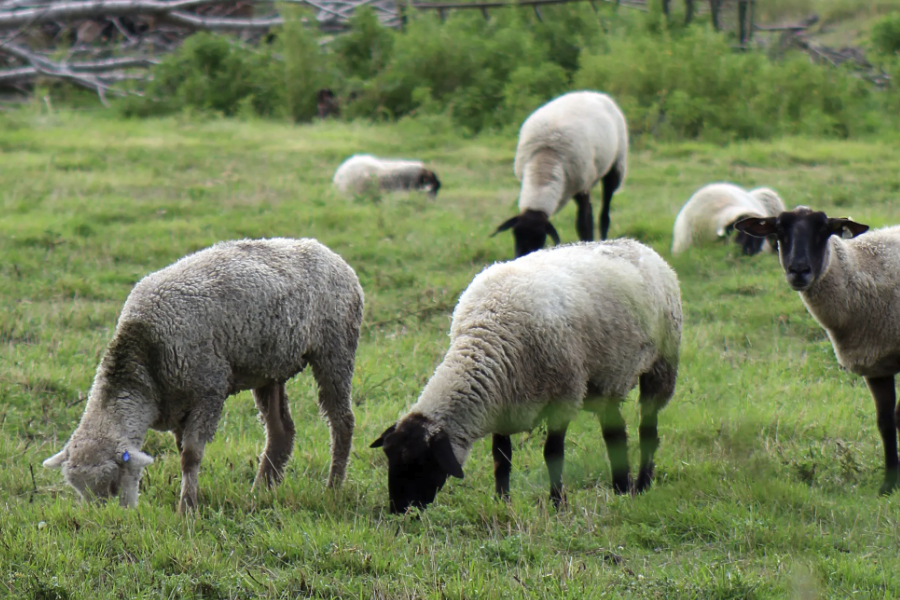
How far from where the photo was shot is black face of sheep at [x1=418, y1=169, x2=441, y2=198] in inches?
519

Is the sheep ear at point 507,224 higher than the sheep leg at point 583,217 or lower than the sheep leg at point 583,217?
higher

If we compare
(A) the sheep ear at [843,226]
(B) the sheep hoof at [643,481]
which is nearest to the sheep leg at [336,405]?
(B) the sheep hoof at [643,481]

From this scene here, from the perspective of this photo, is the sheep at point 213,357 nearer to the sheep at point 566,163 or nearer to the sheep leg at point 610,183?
the sheep at point 566,163

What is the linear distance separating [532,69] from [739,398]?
13.8m

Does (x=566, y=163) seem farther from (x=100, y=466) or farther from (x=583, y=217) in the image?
(x=100, y=466)

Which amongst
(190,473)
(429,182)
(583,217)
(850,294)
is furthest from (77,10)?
(850,294)

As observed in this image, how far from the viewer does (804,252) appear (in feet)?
16.9

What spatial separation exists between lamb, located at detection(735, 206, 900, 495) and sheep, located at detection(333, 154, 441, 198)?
7943mm

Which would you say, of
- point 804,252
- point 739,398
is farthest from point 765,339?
point 804,252

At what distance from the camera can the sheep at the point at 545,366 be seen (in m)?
4.58

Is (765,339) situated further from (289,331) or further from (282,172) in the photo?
(282,172)

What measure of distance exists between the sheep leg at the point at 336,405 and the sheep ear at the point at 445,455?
0.83m

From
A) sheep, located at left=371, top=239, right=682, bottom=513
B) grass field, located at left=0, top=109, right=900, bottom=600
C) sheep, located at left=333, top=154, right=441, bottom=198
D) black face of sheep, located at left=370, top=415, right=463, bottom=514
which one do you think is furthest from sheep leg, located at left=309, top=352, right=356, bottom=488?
sheep, located at left=333, top=154, right=441, bottom=198

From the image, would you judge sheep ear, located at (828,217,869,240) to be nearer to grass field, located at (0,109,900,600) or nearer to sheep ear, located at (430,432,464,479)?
grass field, located at (0,109,900,600)
